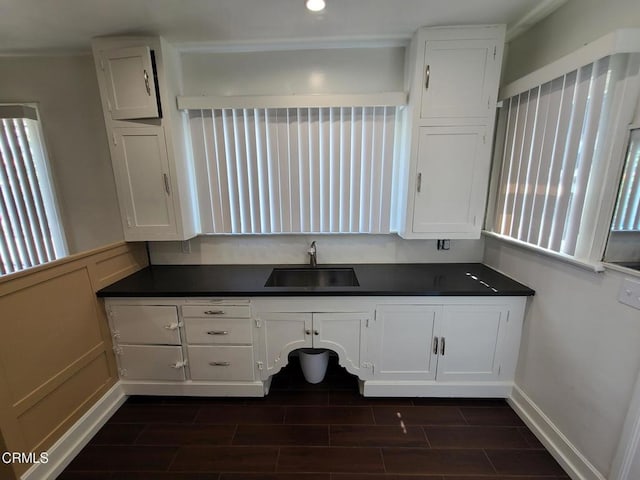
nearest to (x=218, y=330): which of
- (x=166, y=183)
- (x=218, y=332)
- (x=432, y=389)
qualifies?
(x=218, y=332)

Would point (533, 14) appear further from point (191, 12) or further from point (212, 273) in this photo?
point (212, 273)

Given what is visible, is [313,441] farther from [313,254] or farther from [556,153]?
[556,153]

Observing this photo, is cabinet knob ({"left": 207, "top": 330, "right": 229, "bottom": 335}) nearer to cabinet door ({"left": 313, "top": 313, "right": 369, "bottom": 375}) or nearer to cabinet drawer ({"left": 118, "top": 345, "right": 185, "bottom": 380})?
cabinet drawer ({"left": 118, "top": 345, "right": 185, "bottom": 380})

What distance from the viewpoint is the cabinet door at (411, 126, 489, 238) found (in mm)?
1792

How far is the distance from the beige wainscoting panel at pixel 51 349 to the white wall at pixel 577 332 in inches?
116

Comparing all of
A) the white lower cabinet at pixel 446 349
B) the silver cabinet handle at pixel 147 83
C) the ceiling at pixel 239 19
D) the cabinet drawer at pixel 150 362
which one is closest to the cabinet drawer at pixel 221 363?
the cabinet drawer at pixel 150 362

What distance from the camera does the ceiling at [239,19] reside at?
4.78 feet

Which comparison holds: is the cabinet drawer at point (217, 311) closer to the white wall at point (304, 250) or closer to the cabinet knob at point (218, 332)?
the cabinet knob at point (218, 332)

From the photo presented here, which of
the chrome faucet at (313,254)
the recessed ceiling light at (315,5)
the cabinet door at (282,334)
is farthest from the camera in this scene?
the chrome faucet at (313,254)

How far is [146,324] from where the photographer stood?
1794 mm

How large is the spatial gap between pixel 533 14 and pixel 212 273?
9.40 feet

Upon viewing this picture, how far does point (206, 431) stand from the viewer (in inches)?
65.4

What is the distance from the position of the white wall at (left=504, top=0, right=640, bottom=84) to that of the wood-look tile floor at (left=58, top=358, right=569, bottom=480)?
2354 mm

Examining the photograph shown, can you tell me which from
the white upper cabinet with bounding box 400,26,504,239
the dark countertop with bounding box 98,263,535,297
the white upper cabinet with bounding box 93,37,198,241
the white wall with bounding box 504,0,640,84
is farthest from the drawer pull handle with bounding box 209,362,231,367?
the white wall with bounding box 504,0,640,84
